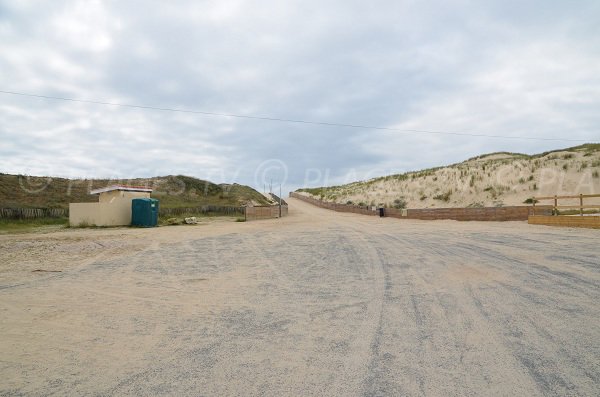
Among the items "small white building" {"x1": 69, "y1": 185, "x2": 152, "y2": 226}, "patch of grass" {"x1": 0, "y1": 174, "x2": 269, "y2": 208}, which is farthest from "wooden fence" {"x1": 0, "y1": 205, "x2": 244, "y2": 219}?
"small white building" {"x1": 69, "y1": 185, "x2": 152, "y2": 226}

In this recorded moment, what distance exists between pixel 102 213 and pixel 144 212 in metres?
2.88

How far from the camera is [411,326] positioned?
536 cm

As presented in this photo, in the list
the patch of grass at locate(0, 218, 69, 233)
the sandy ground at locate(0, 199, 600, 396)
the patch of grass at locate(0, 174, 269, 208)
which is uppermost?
the patch of grass at locate(0, 174, 269, 208)

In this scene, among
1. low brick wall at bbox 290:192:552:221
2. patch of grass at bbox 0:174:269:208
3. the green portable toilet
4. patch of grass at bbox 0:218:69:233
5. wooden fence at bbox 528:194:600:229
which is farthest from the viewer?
patch of grass at bbox 0:174:269:208

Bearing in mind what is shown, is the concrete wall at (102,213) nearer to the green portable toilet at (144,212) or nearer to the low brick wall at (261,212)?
the green portable toilet at (144,212)

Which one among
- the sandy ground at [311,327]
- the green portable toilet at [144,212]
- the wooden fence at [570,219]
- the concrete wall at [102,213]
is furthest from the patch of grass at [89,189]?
the wooden fence at [570,219]

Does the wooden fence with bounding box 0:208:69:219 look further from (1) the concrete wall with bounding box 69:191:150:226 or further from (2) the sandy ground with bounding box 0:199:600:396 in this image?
(2) the sandy ground with bounding box 0:199:600:396

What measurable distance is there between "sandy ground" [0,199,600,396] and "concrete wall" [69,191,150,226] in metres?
17.9

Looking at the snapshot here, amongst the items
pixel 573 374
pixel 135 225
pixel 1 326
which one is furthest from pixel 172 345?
pixel 135 225

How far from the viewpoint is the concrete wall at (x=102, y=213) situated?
91.7 feet

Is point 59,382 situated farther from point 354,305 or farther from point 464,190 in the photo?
point 464,190

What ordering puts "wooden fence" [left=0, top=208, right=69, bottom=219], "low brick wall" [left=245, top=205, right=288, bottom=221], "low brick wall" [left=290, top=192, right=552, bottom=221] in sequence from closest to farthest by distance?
"low brick wall" [left=290, top=192, right=552, bottom=221], "wooden fence" [left=0, top=208, right=69, bottom=219], "low brick wall" [left=245, top=205, right=288, bottom=221]

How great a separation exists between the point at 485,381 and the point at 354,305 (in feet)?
9.55

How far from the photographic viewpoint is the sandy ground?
12.6 ft
